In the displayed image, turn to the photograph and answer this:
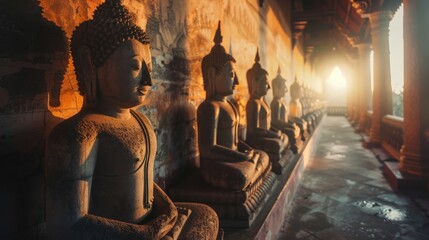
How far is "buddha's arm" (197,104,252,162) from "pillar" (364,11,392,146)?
6.51 m

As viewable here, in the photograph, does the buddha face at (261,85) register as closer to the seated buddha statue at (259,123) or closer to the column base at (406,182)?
the seated buddha statue at (259,123)

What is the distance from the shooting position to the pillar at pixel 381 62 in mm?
7488

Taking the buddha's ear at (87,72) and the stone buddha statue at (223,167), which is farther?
the stone buddha statue at (223,167)

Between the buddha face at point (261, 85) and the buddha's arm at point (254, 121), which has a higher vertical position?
the buddha face at point (261, 85)

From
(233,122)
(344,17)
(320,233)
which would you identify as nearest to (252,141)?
(233,122)

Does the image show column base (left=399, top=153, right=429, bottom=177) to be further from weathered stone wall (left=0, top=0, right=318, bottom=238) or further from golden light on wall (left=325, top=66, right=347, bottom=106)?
golden light on wall (left=325, top=66, right=347, bottom=106)

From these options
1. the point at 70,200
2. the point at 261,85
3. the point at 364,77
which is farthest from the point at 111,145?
the point at 364,77

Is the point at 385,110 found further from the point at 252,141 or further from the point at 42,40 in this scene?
the point at 42,40

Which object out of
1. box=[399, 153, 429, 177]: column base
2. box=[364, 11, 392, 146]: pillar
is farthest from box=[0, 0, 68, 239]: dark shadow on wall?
box=[364, 11, 392, 146]: pillar

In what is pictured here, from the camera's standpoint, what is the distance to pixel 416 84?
462cm

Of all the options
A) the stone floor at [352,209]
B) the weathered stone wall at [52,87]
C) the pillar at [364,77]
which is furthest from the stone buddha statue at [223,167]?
the pillar at [364,77]

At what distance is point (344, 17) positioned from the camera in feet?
37.1

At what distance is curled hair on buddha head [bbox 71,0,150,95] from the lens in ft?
4.90

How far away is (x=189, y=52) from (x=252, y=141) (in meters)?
1.59
